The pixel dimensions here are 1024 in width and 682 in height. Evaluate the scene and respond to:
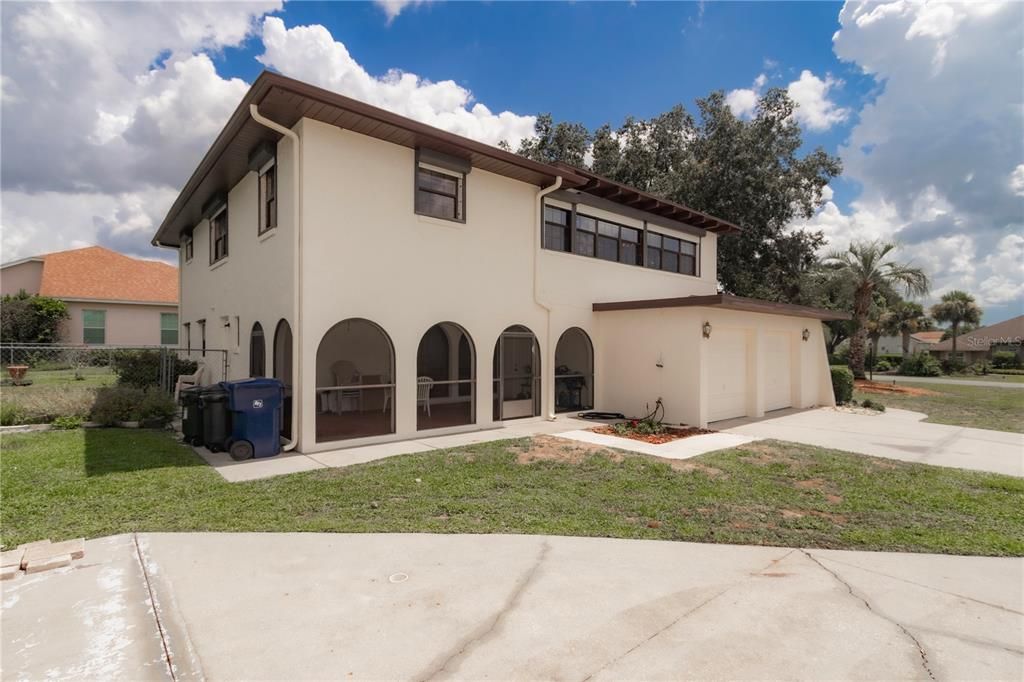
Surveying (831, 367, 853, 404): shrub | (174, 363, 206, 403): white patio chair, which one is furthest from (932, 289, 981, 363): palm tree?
(174, 363, 206, 403): white patio chair

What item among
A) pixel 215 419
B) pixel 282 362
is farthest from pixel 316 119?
pixel 215 419

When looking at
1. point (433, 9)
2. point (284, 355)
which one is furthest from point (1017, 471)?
point (433, 9)

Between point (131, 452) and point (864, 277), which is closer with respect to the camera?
point (131, 452)

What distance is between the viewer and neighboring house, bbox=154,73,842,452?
8.37 meters

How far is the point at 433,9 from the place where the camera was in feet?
36.9

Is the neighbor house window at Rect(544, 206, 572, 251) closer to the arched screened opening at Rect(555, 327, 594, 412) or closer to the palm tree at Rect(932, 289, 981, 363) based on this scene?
the arched screened opening at Rect(555, 327, 594, 412)

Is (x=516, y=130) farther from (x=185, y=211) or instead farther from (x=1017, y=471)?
(x=1017, y=471)

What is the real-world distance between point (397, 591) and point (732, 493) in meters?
4.29

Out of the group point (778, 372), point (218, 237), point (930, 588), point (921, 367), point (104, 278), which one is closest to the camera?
point (930, 588)

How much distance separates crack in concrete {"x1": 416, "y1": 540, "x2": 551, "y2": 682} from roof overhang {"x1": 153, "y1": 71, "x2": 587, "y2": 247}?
7.12m

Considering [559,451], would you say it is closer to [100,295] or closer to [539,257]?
[539,257]

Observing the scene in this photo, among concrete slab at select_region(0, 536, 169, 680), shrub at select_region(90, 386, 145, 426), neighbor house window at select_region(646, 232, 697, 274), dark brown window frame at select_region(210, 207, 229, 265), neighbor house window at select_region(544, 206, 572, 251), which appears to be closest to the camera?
concrete slab at select_region(0, 536, 169, 680)

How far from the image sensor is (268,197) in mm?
9594

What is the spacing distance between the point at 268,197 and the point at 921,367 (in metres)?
40.9
